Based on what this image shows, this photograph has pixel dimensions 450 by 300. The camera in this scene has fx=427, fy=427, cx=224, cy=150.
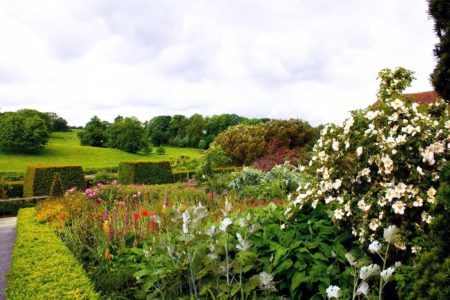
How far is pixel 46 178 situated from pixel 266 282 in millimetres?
15120

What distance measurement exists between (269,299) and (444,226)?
1429 millimetres

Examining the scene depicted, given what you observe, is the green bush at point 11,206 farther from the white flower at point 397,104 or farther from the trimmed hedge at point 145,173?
the white flower at point 397,104

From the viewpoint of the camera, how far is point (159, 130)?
5938cm

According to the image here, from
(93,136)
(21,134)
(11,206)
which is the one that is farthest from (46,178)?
(93,136)

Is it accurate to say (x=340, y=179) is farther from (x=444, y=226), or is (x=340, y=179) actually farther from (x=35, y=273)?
(x=35, y=273)

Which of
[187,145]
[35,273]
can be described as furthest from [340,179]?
[187,145]

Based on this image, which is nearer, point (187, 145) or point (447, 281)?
point (447, 281)

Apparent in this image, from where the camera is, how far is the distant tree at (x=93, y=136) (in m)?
49.2

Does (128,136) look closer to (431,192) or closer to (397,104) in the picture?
(397,104)

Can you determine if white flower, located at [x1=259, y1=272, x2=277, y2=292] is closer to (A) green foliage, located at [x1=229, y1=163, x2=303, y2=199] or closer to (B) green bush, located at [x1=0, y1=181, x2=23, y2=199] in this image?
(A) green foliage, located at [x1=229, y1=163, x2=303, y2=199]

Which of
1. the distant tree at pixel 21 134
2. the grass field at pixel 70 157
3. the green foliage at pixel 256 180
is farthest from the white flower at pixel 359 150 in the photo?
the distant tree at pixel 21 134

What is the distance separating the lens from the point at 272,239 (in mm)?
3846

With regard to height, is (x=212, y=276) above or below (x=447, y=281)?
below

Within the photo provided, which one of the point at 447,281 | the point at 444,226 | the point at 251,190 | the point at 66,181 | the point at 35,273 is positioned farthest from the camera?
the point at 66,181
